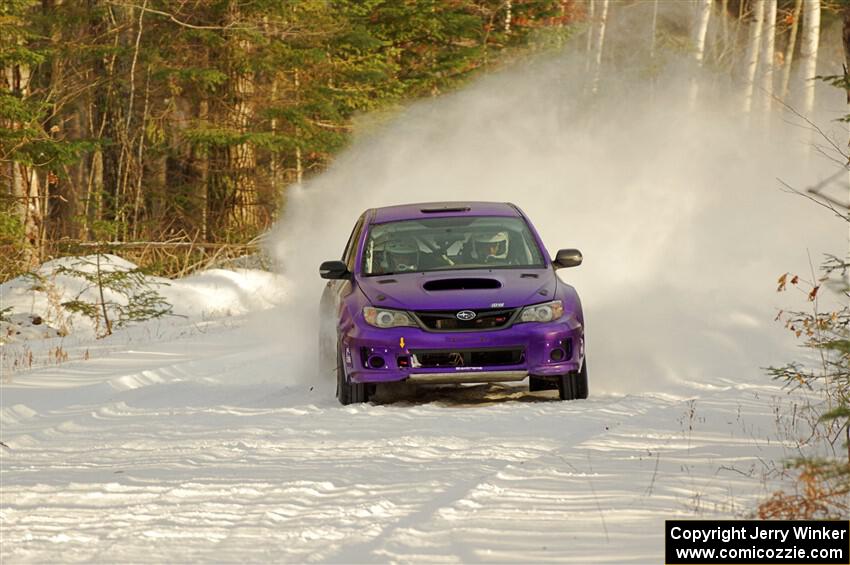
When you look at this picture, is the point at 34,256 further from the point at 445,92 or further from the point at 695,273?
the point at 445,92

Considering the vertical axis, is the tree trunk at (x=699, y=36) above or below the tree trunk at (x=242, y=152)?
above

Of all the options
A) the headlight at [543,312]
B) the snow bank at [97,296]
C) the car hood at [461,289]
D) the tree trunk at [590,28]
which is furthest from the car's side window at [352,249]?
the tree trunk at [590,28]

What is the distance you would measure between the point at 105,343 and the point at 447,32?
18.1 metres

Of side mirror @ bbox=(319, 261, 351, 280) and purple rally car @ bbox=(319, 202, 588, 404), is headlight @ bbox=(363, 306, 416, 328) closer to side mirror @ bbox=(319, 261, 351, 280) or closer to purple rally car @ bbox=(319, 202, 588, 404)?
purple rally car @ bbox=(319, 202, 588, 404)

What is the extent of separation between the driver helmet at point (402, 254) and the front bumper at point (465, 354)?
1.24m

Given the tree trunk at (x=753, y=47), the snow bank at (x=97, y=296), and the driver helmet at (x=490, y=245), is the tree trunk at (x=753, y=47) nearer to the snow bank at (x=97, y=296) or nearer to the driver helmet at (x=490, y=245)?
the snow bank at (x=97, y=296)

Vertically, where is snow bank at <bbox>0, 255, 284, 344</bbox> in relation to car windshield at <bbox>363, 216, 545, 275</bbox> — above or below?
below

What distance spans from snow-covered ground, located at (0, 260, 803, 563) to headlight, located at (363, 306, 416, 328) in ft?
2.19

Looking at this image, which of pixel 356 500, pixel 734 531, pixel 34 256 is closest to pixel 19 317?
pixel 34 256

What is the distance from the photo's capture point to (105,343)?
726 inches

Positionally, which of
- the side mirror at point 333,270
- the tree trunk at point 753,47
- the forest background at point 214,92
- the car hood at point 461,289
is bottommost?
the car hood at point 461,289

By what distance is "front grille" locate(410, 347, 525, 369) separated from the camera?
11070mm

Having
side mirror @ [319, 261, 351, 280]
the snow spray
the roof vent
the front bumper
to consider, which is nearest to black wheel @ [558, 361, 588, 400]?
the front bumper

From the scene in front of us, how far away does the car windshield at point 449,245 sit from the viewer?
1229 centimetres
